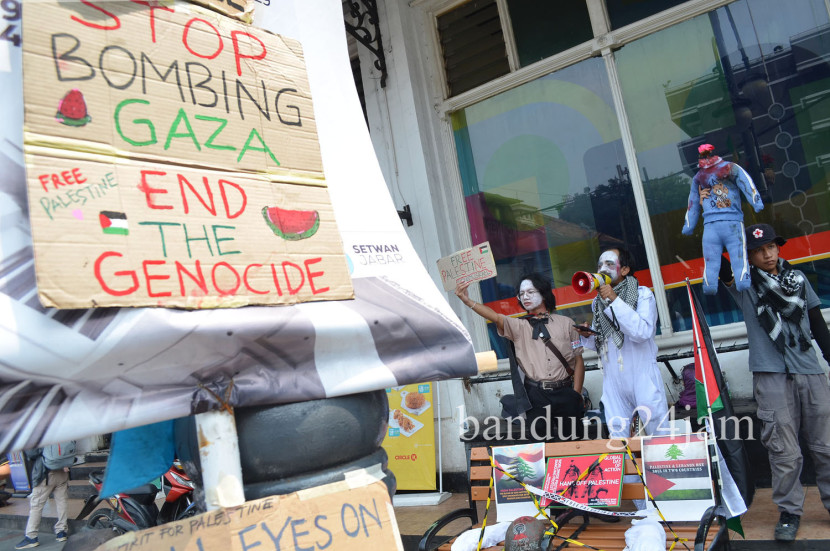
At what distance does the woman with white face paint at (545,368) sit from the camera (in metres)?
4.74

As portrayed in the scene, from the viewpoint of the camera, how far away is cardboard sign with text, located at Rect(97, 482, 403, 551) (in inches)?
52.9

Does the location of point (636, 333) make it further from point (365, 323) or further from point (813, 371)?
point (365, 323)

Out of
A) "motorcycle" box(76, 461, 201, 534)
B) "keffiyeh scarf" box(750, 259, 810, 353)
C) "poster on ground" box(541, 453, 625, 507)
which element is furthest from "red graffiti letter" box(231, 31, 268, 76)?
"motorcycle" box(76, 461, 201, 534)

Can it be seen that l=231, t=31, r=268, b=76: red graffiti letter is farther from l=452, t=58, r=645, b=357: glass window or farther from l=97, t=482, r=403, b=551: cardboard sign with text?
l=452, t=58, r=645, b=357: glass window

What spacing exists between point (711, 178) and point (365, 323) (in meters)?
3.56

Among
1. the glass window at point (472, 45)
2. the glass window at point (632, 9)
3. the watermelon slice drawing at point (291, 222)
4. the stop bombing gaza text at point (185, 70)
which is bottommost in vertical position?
the watermelon slice drawing at point (291, 222)

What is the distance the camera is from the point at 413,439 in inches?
245

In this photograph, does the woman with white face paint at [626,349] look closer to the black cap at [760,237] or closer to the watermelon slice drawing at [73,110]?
the black cap at [760,237]

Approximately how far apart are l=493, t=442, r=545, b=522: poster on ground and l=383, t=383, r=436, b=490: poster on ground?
2.12 metres

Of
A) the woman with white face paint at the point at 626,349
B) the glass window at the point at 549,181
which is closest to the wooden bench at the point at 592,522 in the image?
the woman with white face paint at the point at 626,349

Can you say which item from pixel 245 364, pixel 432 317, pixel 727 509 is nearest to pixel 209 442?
pixel 245 364

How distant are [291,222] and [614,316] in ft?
10.3

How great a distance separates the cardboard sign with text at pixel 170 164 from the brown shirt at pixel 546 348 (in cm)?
345

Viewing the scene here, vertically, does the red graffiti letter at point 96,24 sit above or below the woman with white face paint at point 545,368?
above
